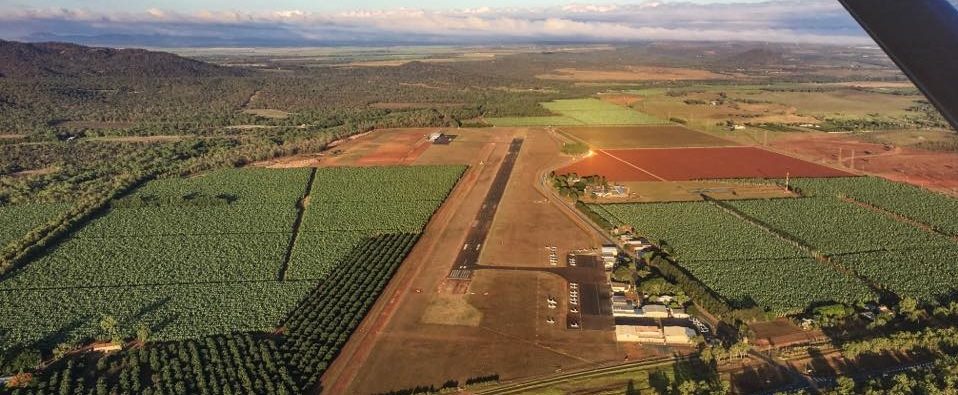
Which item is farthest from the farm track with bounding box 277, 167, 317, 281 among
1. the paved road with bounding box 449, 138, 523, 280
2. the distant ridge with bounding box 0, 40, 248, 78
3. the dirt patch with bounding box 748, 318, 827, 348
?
the distant ridge with bounding box 0, 40, 248, 78

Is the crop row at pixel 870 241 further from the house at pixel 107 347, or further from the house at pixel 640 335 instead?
the house at pixel 107 347

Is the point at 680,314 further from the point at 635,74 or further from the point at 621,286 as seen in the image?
the point at 635,74

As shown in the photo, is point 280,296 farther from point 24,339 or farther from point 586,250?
point 586,250

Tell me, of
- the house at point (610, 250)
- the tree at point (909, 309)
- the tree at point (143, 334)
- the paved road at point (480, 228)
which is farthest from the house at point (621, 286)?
the tree at point (143, 334)

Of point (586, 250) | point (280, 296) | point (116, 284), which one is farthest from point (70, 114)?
point (586, 250)

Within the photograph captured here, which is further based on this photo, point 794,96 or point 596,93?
point 596,93

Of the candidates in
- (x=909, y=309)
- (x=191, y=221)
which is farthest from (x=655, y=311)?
(x=191, y=221)

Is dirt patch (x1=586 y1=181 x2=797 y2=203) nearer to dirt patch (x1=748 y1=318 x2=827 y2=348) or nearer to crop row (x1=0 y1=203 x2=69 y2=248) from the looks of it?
dirt patch (x1=748 y1=318 x2=827 y2=348)
